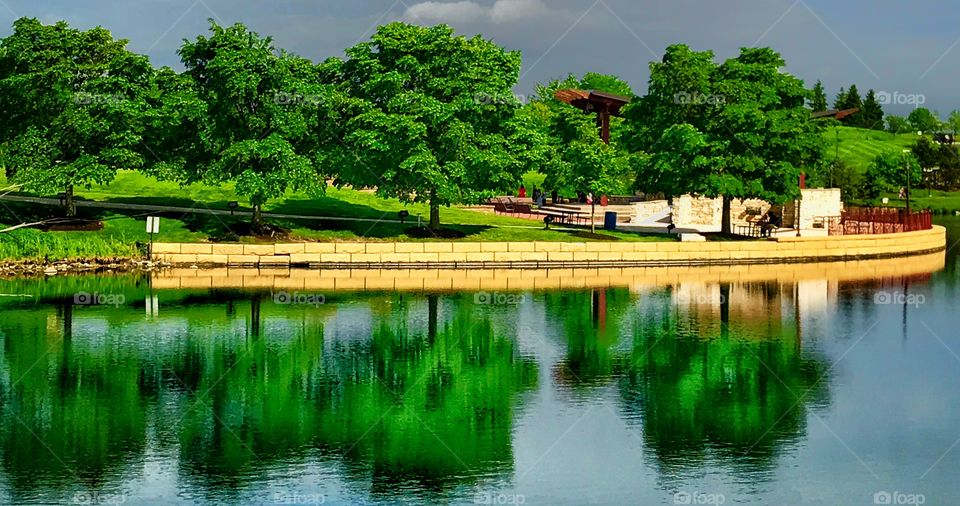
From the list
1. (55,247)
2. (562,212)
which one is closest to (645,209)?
(562,212)

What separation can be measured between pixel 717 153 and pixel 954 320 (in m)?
30.0

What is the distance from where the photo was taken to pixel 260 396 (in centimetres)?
3991

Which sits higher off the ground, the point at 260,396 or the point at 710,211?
the point at 710,211

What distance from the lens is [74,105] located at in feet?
260

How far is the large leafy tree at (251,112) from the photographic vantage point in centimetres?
7775

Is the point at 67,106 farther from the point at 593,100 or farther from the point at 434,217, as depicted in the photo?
the point at 593,100

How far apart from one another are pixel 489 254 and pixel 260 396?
37480 mm

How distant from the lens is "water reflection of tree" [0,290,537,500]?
32469 millimetres

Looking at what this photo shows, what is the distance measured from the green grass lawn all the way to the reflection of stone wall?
8709 mm

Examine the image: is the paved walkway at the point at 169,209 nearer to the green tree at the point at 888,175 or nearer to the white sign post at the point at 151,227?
the white sign post at the point at 151,227

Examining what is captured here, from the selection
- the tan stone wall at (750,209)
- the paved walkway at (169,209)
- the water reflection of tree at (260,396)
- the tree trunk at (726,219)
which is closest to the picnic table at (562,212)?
the paved walkway at (169,209)

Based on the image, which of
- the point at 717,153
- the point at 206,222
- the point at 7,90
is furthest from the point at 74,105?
the point at 717,153

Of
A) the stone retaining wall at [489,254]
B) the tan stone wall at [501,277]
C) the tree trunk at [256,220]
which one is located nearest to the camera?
the tan stone wall at [501,277]

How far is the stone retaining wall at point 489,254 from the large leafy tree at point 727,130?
5.29 m
